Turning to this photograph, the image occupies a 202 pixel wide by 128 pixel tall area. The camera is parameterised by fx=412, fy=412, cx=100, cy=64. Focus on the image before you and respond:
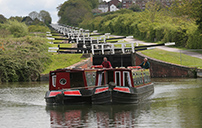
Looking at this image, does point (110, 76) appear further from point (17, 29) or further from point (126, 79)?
point (17, 29)

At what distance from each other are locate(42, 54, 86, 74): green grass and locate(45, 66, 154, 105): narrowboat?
17147 mm

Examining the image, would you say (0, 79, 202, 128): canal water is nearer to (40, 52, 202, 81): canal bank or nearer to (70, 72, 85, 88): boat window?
(70, 72, 85, 88): boat window

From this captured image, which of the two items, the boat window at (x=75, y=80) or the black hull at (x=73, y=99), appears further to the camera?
the boat window at (x=75, y=80)

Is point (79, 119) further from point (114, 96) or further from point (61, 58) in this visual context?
point (61, 58)

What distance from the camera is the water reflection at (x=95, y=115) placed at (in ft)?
54.6

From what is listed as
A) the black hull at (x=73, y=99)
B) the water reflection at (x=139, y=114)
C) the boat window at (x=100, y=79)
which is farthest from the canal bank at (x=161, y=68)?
the black hull at (x=73, y=99)

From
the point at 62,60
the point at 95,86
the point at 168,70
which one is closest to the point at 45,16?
the point at 62,60

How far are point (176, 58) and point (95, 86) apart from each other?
2032 cm

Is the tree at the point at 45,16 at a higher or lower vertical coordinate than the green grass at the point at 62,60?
higher

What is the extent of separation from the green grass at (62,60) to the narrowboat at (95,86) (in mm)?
17147

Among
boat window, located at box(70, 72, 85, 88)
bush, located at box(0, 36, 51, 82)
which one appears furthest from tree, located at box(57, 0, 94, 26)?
boat window, located at box(70, 72, 85, 88)

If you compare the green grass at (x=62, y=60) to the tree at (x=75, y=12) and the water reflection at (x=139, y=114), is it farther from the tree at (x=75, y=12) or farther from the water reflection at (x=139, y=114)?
the tree at (x=75, y=12)

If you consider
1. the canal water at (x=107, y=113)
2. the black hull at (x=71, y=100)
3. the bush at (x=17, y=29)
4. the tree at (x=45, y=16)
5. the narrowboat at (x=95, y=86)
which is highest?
the tree at (x=45, y=16)

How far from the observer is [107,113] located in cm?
1917
